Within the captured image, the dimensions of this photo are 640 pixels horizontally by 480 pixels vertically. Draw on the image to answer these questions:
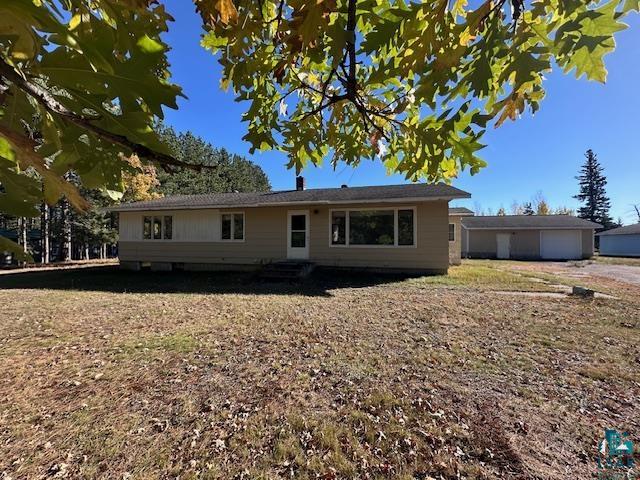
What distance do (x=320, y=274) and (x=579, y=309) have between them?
8191 millimetres

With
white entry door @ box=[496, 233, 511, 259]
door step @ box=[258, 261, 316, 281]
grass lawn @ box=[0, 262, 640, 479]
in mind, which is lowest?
grass lawn @ box=[0, 262, 640, 479]

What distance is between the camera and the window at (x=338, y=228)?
45.6 ft

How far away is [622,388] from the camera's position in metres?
3.68

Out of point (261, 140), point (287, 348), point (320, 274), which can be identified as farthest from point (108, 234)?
point (261, 140)

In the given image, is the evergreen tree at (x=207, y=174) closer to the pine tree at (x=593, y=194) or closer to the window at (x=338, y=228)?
the window at (x=338, y=228)

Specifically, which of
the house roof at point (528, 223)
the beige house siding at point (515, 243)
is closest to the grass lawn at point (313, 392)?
the house roof at point (528, 223)

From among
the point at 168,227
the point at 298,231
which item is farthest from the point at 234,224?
the point at 168,227

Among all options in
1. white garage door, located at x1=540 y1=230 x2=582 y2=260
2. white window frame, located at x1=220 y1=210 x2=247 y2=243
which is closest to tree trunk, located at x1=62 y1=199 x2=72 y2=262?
white window frame, located at x1=220 y1=210 x2=247 y2=243

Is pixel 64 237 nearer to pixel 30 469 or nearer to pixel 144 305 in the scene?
pixel 144 305

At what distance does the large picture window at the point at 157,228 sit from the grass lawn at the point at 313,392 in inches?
374

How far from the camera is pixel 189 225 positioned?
52.4 ft

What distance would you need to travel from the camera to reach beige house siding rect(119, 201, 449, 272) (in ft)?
42.0

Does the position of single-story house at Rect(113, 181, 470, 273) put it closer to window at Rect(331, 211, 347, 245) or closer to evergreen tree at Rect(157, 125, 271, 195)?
window at Rect(331, 211, 347, 245)

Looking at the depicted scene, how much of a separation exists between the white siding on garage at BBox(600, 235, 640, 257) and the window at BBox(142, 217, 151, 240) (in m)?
41.0
